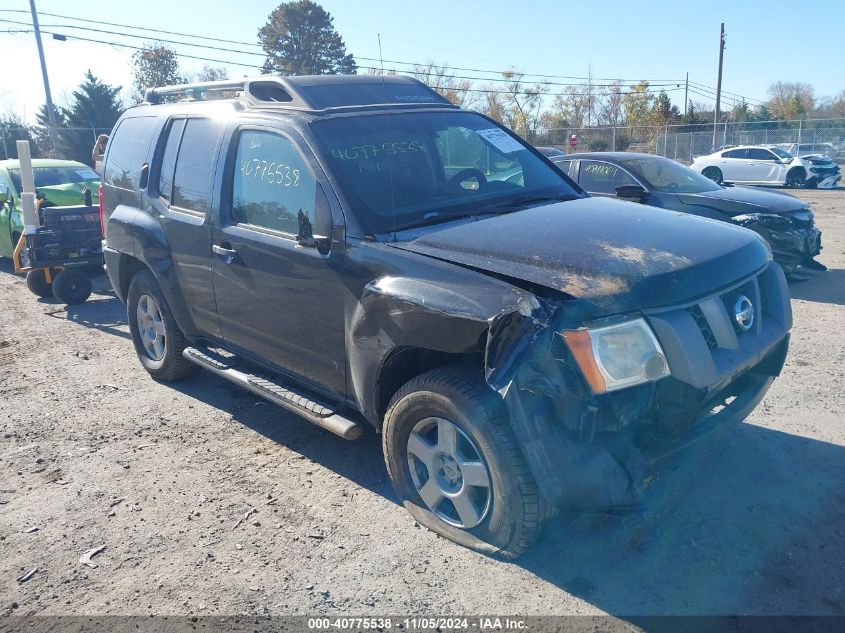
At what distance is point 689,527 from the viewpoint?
336 cm

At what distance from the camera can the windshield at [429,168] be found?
12.2 feet

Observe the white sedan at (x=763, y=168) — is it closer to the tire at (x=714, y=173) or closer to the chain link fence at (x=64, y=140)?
the tire at (x=714, y=173)

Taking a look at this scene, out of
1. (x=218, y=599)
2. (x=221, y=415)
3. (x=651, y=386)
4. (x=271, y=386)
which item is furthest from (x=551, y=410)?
(x=221, y=415)

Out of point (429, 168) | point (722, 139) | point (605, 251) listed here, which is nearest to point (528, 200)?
point (429, 168)

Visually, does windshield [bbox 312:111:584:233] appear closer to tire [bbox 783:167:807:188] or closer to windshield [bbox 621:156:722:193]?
windshield [bbox 621:156:722:193]

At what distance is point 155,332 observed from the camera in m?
5.64

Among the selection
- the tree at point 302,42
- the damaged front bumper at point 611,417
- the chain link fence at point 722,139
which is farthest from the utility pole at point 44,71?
the damaged front bumper at point 611,417

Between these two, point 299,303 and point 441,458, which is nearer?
point 441,458

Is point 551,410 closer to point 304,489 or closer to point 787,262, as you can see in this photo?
point 304,489

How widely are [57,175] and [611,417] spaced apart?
11.7 metres

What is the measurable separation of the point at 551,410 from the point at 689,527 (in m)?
1.16

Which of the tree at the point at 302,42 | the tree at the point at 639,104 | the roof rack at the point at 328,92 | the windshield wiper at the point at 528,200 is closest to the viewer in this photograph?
the windshield wiper at the point at 528,200

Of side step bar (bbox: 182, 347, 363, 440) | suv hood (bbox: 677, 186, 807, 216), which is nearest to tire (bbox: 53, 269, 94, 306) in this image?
side step bar (bbox: 182, 347, 363, 440)

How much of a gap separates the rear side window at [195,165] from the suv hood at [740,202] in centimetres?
582
